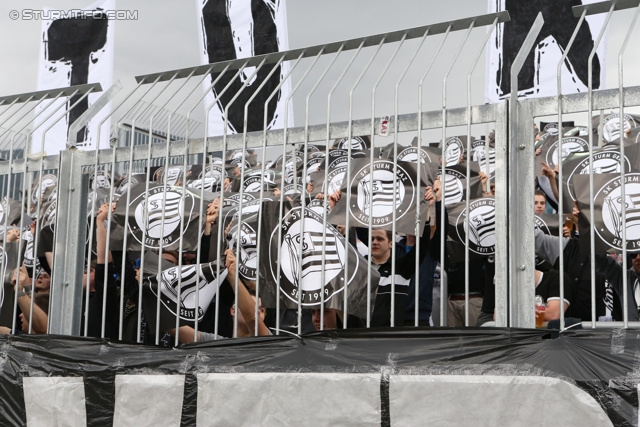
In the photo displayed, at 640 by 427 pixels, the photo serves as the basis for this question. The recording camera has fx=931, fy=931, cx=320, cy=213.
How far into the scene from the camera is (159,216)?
5.80m

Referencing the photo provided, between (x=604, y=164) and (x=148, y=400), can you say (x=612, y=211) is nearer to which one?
(x=604, y=164)

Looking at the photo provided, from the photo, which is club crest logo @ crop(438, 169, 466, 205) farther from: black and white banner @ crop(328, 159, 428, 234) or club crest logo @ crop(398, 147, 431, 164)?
black and white banner @ crop(328, 159, 428, 234)

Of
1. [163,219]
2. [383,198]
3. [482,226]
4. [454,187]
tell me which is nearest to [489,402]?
[383,198]

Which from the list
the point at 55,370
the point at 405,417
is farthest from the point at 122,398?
the point at 405,417

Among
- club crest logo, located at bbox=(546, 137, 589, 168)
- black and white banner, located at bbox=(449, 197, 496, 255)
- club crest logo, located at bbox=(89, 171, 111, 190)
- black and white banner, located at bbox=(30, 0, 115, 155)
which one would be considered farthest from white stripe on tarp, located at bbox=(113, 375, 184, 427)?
black and white banner, located at bbox=(30, 0, 115, 155)

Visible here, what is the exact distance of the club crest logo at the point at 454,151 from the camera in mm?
8734

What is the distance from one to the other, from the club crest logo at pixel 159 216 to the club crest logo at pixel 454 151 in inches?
132

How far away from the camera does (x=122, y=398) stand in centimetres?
544

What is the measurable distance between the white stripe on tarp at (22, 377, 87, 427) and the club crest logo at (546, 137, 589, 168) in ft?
12.0

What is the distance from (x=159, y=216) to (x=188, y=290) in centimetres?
53

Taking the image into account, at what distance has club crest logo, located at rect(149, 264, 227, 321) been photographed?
5574mm

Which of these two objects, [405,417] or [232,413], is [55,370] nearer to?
[232,413]

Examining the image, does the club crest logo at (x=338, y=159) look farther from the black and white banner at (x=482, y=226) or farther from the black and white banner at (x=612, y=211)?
the black and white banner at (x=612, y=211)

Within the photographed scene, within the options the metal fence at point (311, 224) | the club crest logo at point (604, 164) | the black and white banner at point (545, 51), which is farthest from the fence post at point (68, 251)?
the black and white banner at point (545, 51)
